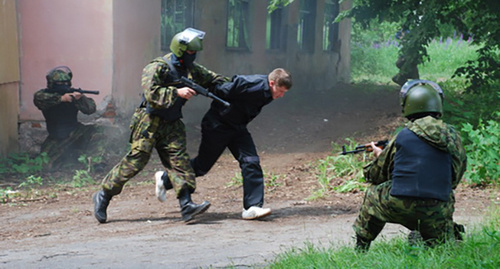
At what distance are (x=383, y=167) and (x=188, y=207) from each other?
7.29 feet

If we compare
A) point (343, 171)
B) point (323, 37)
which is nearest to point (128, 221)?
point (343, 171)

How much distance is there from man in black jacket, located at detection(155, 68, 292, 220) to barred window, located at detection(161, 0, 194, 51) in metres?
6.63

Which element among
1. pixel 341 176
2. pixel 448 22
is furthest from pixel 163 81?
pixel 448 22

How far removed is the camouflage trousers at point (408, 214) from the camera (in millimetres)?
4125

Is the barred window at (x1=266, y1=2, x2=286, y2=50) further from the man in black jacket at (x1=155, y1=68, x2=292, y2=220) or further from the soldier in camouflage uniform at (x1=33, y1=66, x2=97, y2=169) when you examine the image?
the man in black jacket at (x1=155, y1=68, x2=292, y2=220)

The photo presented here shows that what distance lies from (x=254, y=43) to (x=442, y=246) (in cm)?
1220

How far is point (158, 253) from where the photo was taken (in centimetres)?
484

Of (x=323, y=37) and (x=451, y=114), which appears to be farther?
(x=323, y=37)

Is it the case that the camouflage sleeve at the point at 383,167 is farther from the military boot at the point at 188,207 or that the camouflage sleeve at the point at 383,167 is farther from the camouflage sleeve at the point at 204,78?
the camouflage sleeve at the point at 204,78

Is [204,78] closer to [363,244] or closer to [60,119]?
[363,244]

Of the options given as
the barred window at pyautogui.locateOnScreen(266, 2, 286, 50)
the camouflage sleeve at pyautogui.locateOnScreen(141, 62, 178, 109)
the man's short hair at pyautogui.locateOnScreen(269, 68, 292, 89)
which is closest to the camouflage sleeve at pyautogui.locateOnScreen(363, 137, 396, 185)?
the man's short hair at pyautogui.locateOnScreen(269, 68, 292, 89)

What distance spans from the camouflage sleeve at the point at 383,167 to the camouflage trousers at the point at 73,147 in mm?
6433

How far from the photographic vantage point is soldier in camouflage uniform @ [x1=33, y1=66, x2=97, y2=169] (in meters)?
9.68

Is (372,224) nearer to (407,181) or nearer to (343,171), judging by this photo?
(407,181)
